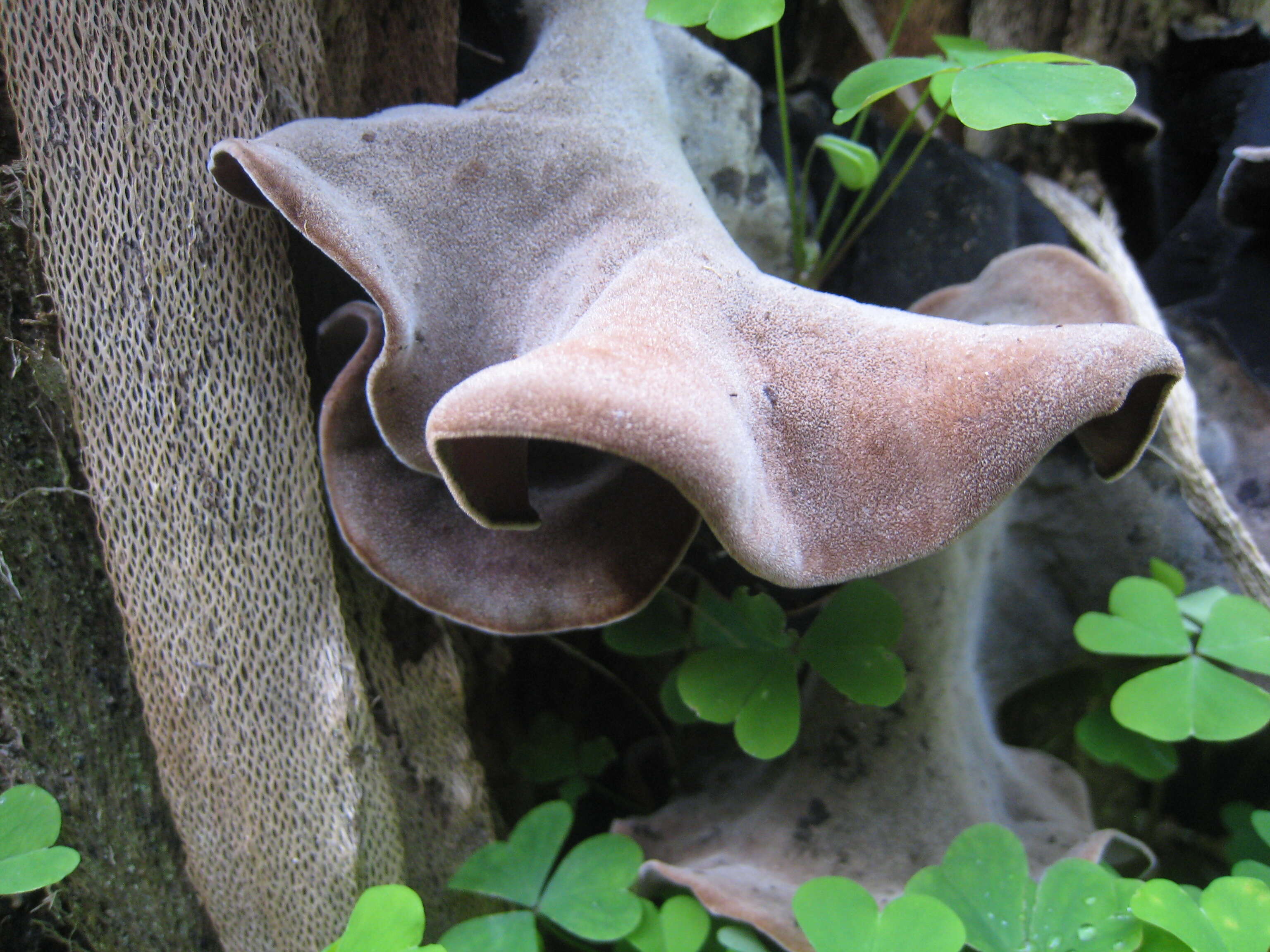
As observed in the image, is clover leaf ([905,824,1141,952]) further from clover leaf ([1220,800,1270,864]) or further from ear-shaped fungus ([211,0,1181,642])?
ear-shaped fungus ([211,0,1181,642])

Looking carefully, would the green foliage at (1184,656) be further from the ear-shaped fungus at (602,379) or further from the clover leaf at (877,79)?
the clover leaf at (877,79)

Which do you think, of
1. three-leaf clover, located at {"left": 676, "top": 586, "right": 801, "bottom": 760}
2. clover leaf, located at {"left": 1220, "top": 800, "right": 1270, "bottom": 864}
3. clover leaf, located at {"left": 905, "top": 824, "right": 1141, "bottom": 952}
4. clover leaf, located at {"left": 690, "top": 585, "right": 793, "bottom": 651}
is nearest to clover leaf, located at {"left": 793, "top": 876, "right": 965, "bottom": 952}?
clover leaf, located at {"left": 905, "top": 824, "right": 1141, "bottom": 952}

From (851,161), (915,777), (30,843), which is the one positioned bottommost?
(915,777)

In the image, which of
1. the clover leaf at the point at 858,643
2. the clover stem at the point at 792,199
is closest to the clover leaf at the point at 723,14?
the clover stem at the point at 792,199

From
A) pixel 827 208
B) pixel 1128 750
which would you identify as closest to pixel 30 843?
pixel 827 208

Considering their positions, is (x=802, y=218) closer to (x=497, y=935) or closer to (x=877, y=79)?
(x=877, y=79)

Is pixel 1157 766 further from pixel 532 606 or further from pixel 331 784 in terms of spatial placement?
pixel 331 784

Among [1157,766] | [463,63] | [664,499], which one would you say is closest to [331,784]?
[664,499]
